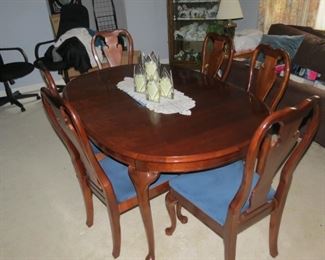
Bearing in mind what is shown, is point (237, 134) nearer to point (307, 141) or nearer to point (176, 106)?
point (307, 141)

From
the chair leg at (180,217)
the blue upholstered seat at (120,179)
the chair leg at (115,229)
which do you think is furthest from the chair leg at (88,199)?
the chair leg at (180,217)

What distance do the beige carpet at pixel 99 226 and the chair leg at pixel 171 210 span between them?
4cm

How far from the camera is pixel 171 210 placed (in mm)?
1710

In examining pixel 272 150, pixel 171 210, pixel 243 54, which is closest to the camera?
pixel 272 150

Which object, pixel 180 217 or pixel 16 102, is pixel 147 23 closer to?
pixel 16 102

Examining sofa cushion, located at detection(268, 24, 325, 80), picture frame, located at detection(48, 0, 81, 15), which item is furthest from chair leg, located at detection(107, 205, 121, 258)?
picture frame, located at detection(48, 0, 81, 15)

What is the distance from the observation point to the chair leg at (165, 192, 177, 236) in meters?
1.65

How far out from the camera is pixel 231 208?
126 centimetres

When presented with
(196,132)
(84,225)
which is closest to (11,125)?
(84,225)

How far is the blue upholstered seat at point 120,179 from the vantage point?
59.6 inches

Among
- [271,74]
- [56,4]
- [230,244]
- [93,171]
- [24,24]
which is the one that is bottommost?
[230,244]

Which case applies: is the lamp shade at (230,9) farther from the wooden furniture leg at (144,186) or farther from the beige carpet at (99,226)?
the wooden furniture leg at (144,186)

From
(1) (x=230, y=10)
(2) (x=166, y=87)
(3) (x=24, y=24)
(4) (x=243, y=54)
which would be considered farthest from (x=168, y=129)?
(3) (x=24, y=24)

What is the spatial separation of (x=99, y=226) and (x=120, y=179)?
1.78ft
